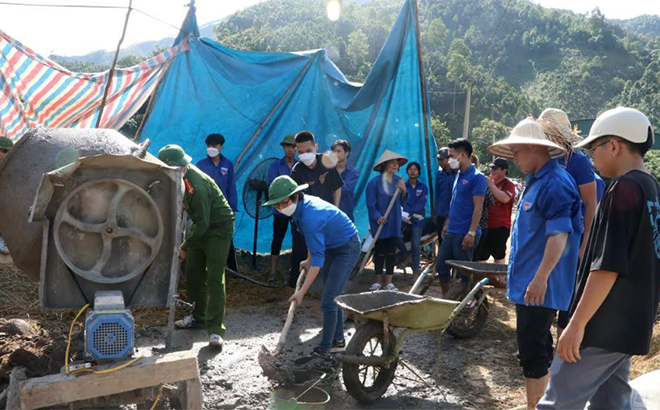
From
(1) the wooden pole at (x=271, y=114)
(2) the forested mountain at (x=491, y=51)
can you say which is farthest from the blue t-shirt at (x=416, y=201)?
(2) the forested mountain at (x=491, y=51)

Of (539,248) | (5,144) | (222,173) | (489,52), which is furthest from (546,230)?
(489,52)

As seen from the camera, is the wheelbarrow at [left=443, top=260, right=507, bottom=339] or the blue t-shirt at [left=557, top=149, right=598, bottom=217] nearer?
the blue t-shirt at [left=557, top=149, right=598, bottom=217]

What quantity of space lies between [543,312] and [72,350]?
3.08m

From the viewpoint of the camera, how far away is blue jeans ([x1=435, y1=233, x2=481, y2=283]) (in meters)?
5.62

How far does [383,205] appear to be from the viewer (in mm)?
6750

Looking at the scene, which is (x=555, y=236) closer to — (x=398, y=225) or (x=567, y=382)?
(x=567, y=382)

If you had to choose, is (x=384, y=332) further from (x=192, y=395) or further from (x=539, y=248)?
(x=192, y=395)

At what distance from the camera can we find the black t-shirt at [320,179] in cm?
621

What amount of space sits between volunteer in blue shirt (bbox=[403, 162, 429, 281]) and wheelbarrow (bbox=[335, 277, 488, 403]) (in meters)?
3.20

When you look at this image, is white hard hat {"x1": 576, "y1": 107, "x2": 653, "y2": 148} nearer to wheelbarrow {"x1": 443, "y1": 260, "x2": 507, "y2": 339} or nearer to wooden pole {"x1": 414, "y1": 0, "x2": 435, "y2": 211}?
wheelbarrow {"x1": 443, "y1": 260, "x2": 507, "y2": 339}

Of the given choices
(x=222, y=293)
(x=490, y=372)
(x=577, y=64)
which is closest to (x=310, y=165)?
(x=222, y=293)

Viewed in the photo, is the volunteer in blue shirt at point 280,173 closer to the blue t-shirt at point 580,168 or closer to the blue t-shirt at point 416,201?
A: the blue t-shirt at point 416,201

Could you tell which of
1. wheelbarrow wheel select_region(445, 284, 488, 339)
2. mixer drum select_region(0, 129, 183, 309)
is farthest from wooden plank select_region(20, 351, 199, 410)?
wheelbarrow wheel select_region(445, 284, 488, 339)

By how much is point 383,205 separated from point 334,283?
239 cm
